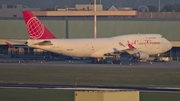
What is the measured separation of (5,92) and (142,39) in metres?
42.5

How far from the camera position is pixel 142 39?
8512cm

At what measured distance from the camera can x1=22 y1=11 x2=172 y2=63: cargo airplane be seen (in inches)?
3201

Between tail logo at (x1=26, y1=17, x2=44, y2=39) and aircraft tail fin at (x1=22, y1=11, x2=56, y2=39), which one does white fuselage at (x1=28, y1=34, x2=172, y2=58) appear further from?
tail logo at (x1=26, y1=17, x2=44, y2=39)

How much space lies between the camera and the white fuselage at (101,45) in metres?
81.4

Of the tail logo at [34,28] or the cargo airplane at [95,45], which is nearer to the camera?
the cargo airplane at [95,45]

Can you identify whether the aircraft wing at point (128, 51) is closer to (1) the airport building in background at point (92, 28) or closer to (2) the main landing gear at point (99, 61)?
(2) the main landing gear at point (99, 61)

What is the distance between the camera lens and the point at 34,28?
8244 centimetres

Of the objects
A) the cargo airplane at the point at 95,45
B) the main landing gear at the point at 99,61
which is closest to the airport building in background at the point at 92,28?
the cargo airplane at the point at 95,45

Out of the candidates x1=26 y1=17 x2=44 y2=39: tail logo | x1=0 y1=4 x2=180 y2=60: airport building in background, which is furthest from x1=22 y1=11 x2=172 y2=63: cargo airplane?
x1=0 y1=4 x2=180 y2=60: airport building in background

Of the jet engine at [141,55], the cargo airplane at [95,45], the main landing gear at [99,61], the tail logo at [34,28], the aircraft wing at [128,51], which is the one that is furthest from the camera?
the main landing gear at [99,61]

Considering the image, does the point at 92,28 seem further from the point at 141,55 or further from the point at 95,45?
the point at 141,55

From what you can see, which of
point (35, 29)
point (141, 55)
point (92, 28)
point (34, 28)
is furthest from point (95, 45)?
point (92, 28)

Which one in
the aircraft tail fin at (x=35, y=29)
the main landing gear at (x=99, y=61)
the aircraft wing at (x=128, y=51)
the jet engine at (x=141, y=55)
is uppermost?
the aircraft tail fin at (x=35, y=29)

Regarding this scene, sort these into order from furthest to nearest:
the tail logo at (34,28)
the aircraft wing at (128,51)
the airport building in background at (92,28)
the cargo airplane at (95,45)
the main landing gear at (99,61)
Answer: the airport building in background at (92,28) → the main landing gear at (99,61) → the aircraft wing at (128,51) → the tail logo at (34,28) → the cargo airplane at (95,45)
